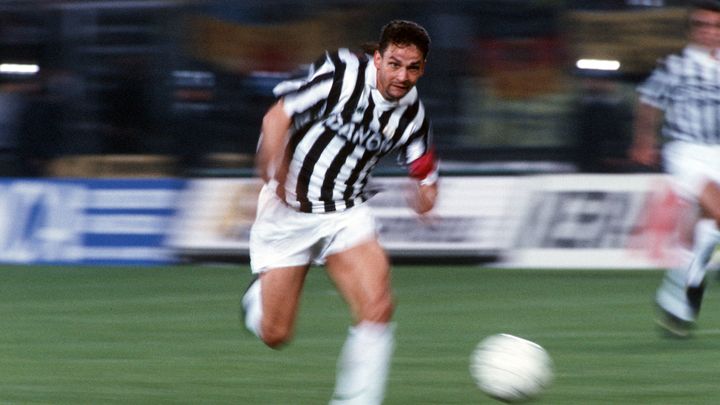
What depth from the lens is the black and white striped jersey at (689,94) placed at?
410 inches

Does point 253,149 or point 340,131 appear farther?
point 253,149

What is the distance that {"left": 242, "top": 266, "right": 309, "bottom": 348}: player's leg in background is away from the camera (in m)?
7.57

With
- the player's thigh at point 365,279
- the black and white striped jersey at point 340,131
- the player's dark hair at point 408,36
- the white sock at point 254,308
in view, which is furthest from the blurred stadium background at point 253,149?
the player's dark hair at point 408,36

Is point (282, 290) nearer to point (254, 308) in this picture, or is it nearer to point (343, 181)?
point (254, 308)

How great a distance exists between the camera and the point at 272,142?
7.07 metres

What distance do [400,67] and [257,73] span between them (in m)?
10.7

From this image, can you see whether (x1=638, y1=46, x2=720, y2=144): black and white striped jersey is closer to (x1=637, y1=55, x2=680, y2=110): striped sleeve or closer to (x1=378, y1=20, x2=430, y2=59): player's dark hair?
(x1=637, y1=55, x2=680, y2=110): striped sleeve

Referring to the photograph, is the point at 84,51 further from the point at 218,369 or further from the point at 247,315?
the point at 247,315

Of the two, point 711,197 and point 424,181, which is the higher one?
point 424,181

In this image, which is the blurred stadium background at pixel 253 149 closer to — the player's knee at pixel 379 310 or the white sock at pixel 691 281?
the white sock at pixel 691 281

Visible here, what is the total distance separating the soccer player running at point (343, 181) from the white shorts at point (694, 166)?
3036 millimetres

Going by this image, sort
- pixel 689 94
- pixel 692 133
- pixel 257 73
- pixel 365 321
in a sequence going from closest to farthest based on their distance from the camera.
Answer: pixel 365 321, pixel 692 133, pixel 689 94, pixel 257 73

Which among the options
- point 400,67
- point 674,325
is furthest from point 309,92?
point 674,325

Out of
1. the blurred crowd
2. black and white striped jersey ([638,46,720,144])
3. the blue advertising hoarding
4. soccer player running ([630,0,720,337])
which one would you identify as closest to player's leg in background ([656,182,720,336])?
soccer player running ([630,0,720,337])
